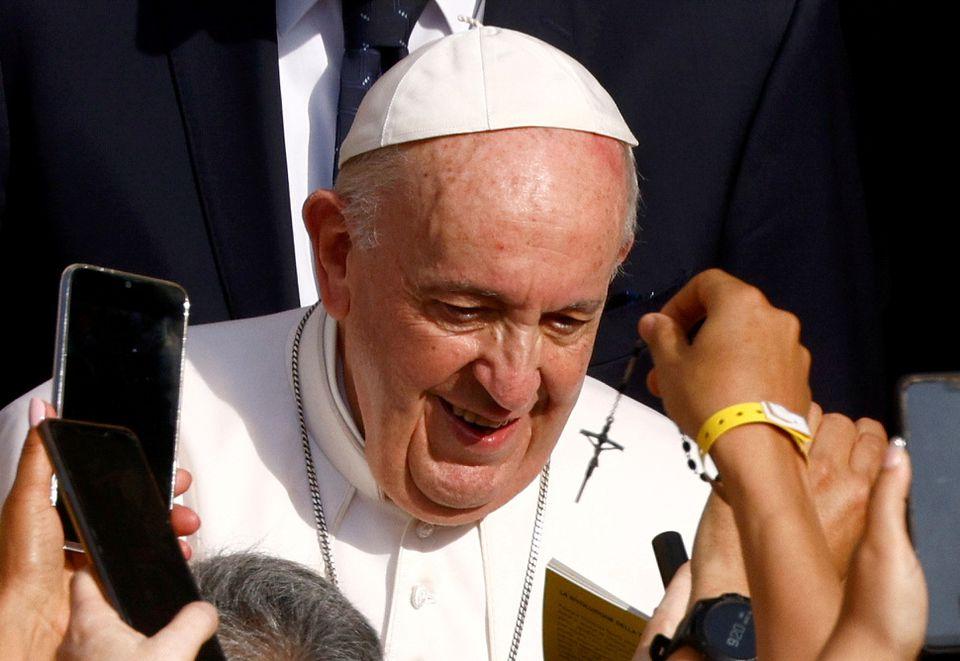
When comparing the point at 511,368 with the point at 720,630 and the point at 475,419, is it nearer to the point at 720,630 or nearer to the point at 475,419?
the point at 475,419

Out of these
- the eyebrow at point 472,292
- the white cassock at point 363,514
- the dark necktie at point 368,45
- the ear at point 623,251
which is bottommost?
the white cassock at point 363,514

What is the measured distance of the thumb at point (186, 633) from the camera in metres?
1.78

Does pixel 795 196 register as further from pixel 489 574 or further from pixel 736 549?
pixel 736 549

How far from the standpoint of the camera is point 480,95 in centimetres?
288

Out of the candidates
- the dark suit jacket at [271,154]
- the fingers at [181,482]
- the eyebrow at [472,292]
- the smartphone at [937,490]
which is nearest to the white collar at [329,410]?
the eyebrow at [472,292]

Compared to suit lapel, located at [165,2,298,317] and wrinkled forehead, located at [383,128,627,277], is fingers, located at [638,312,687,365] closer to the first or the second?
wrinkled forehead, located at [383,128,627,277]

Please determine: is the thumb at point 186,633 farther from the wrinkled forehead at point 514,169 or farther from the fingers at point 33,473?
the wrinkled forehead at point 514,169

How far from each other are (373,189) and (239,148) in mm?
896

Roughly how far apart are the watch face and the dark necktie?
5.74 ft

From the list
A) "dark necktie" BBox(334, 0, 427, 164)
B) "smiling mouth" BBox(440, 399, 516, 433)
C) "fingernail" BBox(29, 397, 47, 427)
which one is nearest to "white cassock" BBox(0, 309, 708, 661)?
"smiling mouth" BBox(440, 399, 516, 433)

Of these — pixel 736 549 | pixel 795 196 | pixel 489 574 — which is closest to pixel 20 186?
pixel 489 574

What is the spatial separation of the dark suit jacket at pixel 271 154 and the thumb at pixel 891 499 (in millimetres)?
2228

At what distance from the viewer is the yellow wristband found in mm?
1988

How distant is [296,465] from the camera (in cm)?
327
